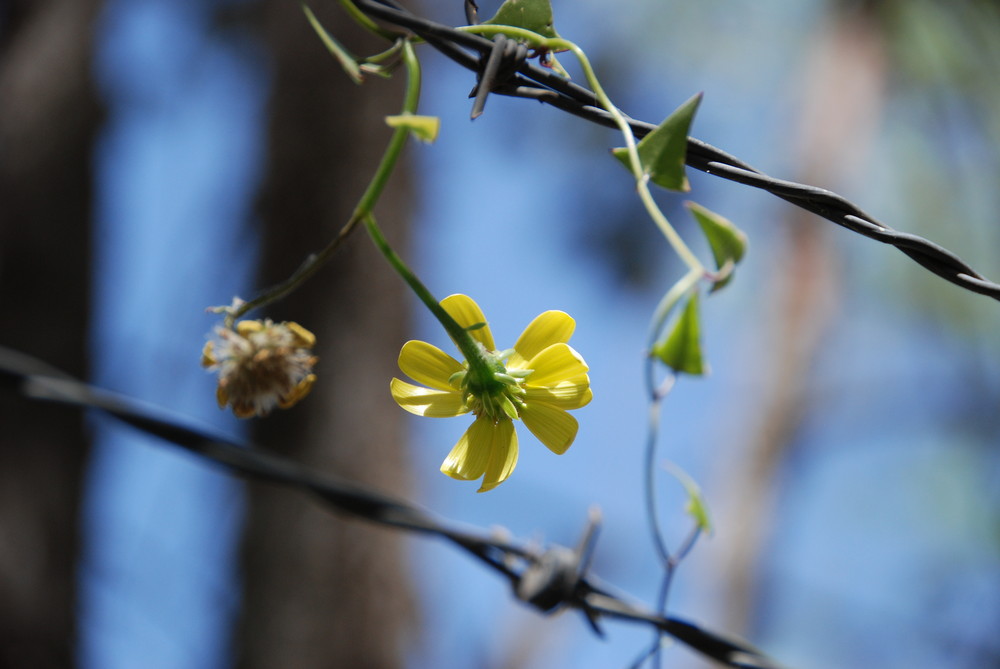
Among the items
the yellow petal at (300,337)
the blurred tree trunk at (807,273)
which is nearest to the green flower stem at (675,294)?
the yellow petal at (300,337)

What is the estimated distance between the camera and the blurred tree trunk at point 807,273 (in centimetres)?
412

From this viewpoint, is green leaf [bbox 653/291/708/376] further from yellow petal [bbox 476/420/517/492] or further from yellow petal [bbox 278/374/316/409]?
yellow petal [bbox 278/374/316/409]

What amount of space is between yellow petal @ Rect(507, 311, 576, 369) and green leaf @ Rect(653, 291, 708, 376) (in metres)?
0.09

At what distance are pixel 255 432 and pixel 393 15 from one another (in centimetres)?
221

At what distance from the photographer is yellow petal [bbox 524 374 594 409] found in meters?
0.65

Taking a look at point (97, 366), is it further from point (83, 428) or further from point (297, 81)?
point (297, 81)

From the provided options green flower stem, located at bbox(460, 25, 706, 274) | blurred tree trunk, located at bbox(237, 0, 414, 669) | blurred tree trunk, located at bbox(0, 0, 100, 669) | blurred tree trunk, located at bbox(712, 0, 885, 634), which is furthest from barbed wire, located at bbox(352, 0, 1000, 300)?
blurred tree trunk, located at bbox(712, 0, 885, 634)

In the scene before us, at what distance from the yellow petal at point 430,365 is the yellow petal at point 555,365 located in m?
0.06

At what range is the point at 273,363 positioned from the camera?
0.67 metres

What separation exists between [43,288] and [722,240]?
92.6 inches

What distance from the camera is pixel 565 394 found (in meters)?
0.66

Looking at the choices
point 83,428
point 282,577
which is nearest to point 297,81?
point 83,428

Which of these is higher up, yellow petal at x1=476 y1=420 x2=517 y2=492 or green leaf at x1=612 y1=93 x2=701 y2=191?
green leaf at x1=612 y1=93 x2=701 y2=191

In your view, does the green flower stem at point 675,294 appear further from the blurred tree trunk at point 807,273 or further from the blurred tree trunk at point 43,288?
the blurred tree trunk at point 807,273
